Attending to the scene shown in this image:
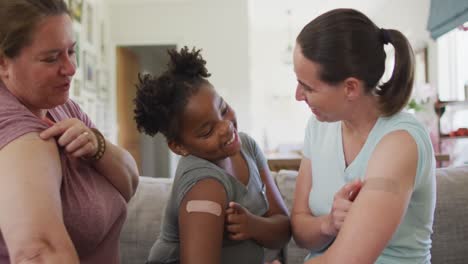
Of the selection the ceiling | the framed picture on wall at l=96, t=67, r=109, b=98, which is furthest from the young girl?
the ceiling

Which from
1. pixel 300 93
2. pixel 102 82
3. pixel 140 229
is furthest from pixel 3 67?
pixel 102 82

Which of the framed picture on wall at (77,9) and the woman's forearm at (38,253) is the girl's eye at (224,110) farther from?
the framed picture on wall at (77,9)

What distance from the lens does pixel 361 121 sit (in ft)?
3.44

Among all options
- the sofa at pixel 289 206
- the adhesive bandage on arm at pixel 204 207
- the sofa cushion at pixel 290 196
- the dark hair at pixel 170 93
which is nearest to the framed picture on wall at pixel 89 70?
the sofa at pixel 289 206

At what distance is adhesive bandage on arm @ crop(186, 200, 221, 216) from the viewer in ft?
3.33

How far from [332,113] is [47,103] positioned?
2.15ft

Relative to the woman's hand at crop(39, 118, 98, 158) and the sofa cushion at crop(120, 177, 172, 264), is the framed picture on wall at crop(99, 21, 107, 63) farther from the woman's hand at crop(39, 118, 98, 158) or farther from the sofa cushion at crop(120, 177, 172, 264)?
the woman's hand at crop(39, 118, 98, 158)

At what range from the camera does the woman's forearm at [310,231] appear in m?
1.07

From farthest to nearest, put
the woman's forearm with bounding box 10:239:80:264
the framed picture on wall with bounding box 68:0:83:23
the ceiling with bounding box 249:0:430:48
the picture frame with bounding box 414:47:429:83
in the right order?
the ceiling with bounding box 249:0:430:48, the picture frame with bounding box 414:47:429:83, the framed picture on wall with bounding box 68:0:83:23, the woman's forearm with bounding box 10:239:80:264

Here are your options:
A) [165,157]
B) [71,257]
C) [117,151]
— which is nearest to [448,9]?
[117,151]

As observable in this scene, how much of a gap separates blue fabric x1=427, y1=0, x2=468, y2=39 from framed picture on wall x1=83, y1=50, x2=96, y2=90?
3.50 metres

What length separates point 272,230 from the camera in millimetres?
1146

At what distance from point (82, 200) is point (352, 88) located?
65 cm

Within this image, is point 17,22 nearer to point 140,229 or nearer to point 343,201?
point 343,201
